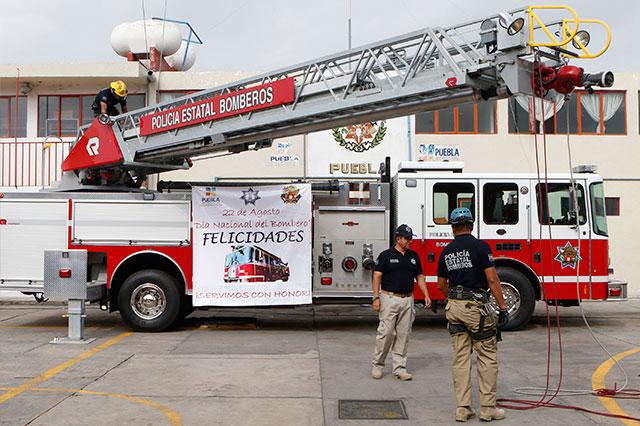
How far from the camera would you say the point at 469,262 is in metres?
6.00

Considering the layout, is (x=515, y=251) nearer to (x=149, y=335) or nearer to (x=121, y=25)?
(x=149, y=335)

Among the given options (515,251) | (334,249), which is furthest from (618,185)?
(334,249)

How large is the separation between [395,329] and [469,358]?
1667 millimetres

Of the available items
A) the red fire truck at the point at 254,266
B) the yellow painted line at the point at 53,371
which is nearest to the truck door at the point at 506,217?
the red fire truck at the point at 254,266

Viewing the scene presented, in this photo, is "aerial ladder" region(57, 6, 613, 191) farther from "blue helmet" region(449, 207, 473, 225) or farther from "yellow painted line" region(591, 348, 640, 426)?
"yellow painted line" region(591, 348, 640, 426)

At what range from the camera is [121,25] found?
1923cm

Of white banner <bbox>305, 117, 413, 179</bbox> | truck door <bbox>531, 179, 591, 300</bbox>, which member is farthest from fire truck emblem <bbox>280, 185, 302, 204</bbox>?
white banner <bbox>305, 117, 413, 179</bbox>

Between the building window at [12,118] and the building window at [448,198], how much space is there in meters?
12.4

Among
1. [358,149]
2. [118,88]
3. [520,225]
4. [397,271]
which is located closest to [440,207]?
[520,225]

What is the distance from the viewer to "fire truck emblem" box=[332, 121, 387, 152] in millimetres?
17234

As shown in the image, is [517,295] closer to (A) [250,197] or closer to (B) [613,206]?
(A) [250,197]

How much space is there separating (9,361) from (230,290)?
3.44m

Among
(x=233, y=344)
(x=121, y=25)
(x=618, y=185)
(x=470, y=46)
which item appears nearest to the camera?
(x=470, y=46)

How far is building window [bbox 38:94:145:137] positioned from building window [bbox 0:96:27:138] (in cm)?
50
